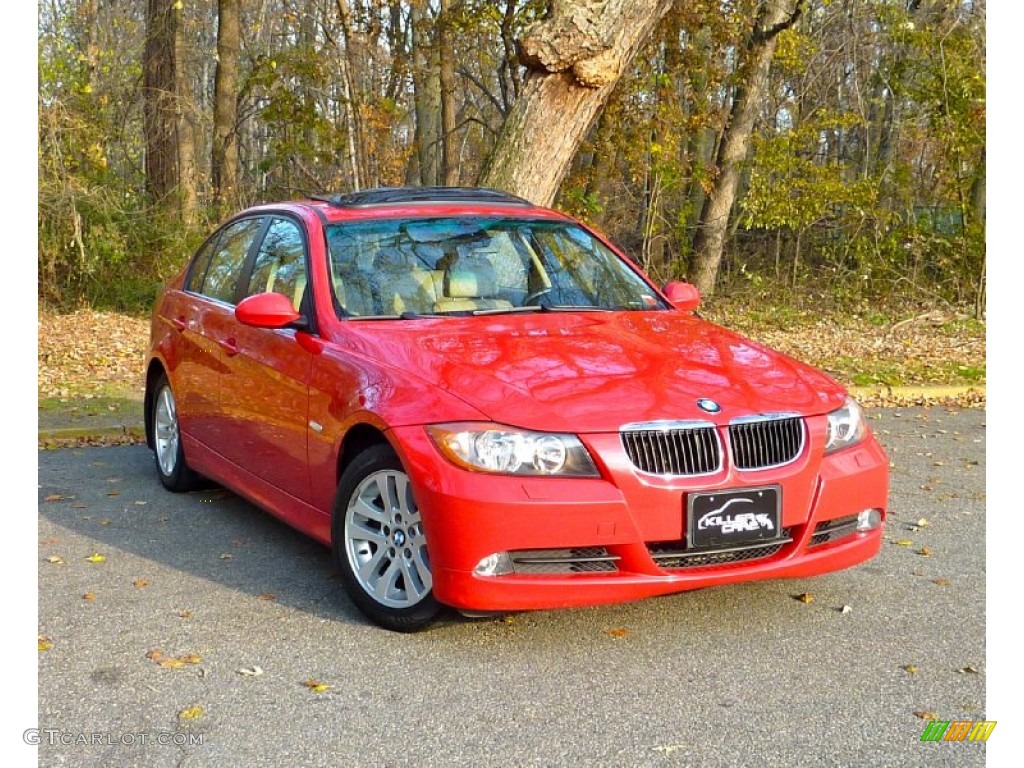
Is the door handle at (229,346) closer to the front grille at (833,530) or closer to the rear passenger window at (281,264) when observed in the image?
the rear passenger window at (281,264)

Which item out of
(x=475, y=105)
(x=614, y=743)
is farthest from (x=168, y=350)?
(x=475, y=105)

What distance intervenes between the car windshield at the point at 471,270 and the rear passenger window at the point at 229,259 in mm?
984

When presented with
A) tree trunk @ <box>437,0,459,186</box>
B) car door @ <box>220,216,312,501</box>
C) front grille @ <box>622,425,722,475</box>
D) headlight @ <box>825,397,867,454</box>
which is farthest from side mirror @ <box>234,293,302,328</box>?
tree trunk @ <box>437,0,459,186</box>

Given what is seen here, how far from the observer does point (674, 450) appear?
466 centimetres

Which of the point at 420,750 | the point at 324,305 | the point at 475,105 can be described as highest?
the point at 475,105

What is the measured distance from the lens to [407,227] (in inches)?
246

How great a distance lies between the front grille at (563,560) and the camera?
4625mm

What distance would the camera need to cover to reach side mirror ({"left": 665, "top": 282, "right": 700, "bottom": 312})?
6.44 m

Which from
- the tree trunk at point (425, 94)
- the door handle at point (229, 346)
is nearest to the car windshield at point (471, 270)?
the door handle at point (229, 346)

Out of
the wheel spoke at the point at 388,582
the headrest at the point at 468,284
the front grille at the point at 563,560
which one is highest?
the headrest at the point at 468,284

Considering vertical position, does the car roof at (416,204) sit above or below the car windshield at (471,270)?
above

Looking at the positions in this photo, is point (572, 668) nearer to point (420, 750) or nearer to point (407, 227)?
point (420, 750)

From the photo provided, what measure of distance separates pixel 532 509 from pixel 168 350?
150 inches

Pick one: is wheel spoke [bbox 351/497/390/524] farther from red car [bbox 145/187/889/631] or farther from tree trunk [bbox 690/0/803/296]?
tree trunk [bbox 690/0/803/296]
